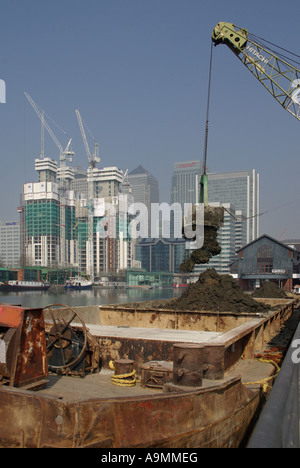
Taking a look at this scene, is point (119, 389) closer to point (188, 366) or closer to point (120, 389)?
point (120, 389)

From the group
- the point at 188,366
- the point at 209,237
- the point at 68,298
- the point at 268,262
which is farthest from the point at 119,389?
the point at 68,298

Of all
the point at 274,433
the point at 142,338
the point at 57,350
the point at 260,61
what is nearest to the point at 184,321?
the point at 142,338

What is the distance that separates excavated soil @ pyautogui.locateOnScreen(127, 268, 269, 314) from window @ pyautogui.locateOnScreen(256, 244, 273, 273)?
63.9 metres

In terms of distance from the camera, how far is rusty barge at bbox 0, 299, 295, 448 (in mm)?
5711

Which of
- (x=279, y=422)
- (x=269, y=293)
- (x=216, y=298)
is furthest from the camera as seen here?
(x=269, y=293)

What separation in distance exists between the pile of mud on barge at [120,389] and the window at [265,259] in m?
73.1

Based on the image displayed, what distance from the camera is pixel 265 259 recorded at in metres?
82.8

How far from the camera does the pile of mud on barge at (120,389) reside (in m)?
5.71

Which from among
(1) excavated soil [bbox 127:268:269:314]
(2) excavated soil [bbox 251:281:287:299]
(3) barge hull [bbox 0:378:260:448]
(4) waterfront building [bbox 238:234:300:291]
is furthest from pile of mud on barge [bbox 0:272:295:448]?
(4) waterfront building [bbox 238:234:300:291]

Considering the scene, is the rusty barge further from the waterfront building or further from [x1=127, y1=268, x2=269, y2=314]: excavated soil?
the waterfront building

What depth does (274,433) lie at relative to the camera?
118 inches

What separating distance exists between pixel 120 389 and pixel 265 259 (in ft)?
255
